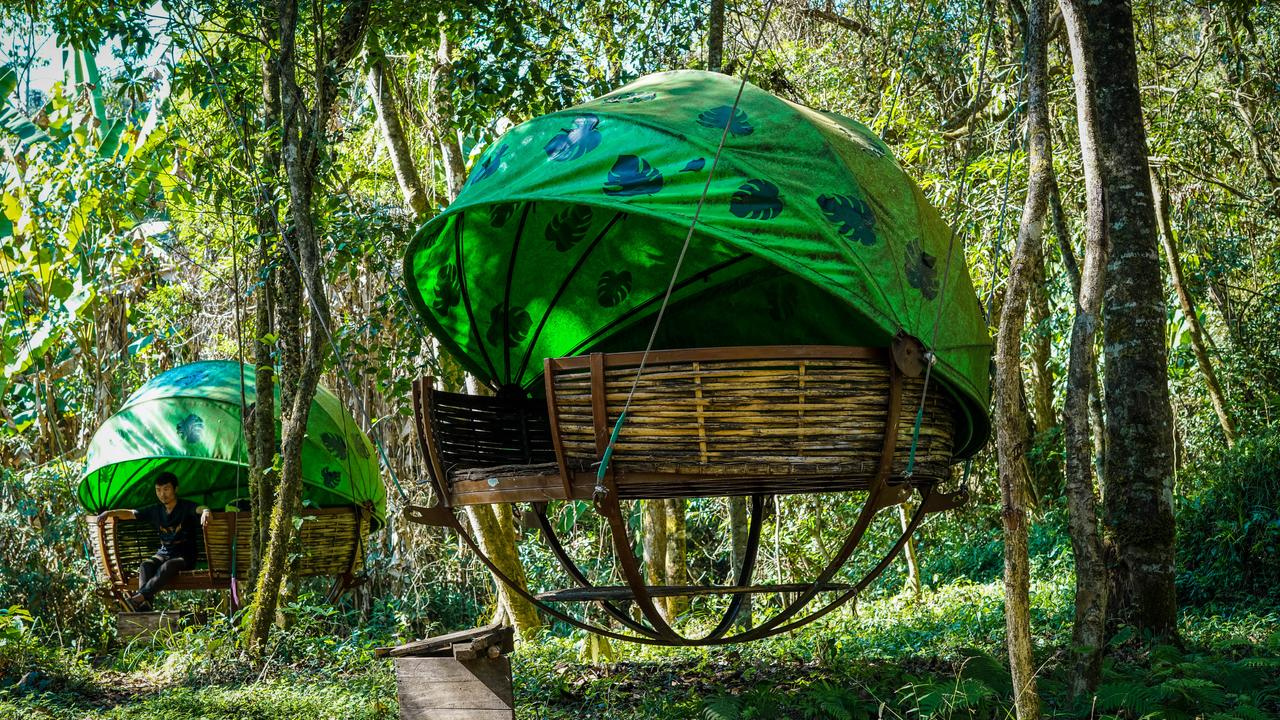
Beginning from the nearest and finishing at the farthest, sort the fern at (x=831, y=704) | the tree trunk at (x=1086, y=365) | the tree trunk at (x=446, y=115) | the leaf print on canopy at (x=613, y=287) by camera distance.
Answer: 1. the tree trunk at (x=1086, y=365)
2. the fern at (x=831, y=704)
3. the leaf print on canopy at (x=613, y=287)
4. the tree trunk at (x=446, y=115)

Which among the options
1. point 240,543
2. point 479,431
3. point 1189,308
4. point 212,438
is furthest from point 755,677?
point 1189,308

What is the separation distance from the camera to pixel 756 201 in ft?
10.4

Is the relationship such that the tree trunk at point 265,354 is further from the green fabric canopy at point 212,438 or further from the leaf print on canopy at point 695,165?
the leaf print on canopy at point 695,165

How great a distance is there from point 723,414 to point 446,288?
1.77m

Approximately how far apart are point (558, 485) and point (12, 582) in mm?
7557

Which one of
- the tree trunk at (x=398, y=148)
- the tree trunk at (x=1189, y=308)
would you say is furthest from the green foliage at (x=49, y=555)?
the tree trunk at (x=1189, y=308)

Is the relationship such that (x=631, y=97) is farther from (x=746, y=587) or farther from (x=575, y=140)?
(x=746, y=587)

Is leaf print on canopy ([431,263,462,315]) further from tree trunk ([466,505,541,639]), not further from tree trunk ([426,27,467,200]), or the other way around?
tree trunk ([466,505,541,639])

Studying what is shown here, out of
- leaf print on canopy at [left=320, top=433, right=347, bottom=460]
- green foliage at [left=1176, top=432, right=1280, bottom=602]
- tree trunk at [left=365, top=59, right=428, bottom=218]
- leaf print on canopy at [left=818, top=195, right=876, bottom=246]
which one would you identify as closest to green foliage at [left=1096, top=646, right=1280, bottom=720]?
leaf print on canopy at [left=818, top=195, right=876, bottom=246]

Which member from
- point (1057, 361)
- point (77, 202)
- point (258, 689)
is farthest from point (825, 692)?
point (77, 202)

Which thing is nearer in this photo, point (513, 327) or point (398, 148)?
point (513, 327)

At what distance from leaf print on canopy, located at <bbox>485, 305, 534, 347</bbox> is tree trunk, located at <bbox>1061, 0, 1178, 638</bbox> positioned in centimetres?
271

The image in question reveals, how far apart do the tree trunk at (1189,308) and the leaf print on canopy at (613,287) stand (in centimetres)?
488

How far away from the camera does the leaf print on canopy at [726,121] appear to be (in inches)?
133
